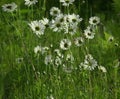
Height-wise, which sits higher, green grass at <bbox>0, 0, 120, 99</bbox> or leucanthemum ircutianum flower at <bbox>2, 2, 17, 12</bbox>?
leucanthemum ircutianum flower at <bbox>2, 2, 17, 12</bbox>

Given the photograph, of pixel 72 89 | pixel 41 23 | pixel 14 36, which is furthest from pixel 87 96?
pixel 14 36

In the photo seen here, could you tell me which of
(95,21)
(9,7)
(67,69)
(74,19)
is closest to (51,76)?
(67,69)

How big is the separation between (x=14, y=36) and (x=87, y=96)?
4.21ft

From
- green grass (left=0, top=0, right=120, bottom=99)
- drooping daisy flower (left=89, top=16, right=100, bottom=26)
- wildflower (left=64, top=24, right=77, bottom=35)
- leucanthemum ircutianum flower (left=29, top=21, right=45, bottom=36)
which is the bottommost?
green grass (left=0, top=0, right=120, bottom=99)

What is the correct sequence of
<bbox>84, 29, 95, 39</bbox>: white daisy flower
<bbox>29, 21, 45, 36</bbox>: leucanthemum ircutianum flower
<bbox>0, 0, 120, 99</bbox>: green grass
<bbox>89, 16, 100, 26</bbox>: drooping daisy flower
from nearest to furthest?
<bbox>0, 0, 120, 99</bbox>: green grass → <bbox>29, 21, 45, 36</bbox>: leucanthemum ircutianum flower → <bbox>84, 29, 95, 39</bbox>: white daisy flower → <bbox>89, 16, 100, 26</bbox>: drooping daisy flower

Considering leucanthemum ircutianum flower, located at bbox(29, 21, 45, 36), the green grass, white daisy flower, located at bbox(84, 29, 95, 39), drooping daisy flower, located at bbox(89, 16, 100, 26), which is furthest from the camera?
drooping daisy flower, located at bbox(89, 16, 100, 26)

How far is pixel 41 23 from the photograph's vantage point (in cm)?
239

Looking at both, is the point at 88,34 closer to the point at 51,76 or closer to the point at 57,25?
the point at 57,25

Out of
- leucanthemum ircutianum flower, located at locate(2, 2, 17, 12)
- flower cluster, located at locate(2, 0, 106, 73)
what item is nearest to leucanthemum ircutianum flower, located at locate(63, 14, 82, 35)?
flower cluster, located at locate(2, 0, 106, 73)

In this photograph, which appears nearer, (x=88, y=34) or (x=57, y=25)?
(x=57, y=25)

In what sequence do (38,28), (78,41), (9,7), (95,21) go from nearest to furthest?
(38,28), (78,41), (9,7), (95,21)

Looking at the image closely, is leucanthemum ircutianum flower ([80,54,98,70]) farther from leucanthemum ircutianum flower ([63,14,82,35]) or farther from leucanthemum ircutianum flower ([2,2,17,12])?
leucanthemum ircutianum flower ([2,2,17,12])

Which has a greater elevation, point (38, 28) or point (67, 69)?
point (38, 28)

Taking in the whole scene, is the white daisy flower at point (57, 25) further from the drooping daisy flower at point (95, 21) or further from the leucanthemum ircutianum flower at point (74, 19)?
the drooping daisy flower at point (95, 21)
